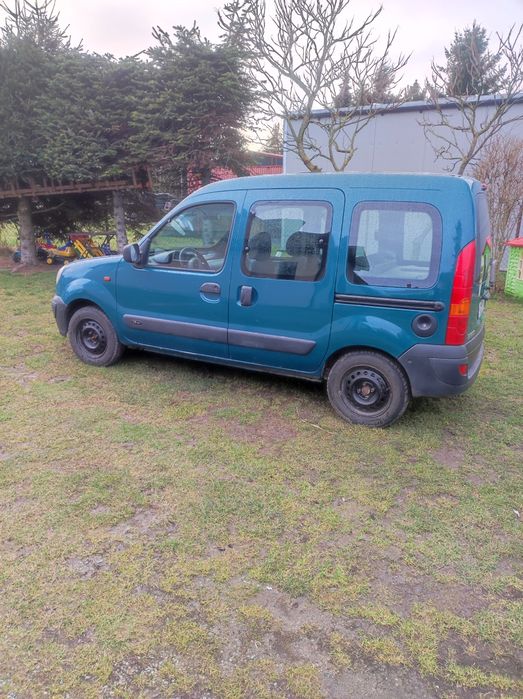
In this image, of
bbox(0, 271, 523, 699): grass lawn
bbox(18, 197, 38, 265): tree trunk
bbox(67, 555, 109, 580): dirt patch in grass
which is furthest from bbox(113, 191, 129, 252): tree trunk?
bbox(67, 555, 109, 580): dirt patch in grass

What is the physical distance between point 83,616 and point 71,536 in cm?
58

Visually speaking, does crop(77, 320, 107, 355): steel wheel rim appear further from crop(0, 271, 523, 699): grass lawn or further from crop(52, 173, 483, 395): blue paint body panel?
crop(0, 271, 523, 699): grass lawn

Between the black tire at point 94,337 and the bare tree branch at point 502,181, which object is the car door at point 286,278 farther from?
the bare tree branch at point 502,181

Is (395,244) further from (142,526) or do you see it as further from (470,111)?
(470,111)

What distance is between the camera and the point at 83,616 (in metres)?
2.18

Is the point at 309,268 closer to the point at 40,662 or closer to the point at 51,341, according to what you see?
the point at 40,662

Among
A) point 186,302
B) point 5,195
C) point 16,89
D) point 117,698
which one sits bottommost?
point 117,698

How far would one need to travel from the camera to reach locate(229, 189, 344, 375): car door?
12.8 ft

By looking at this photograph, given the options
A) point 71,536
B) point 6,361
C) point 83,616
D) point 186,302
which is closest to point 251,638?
point 83,616

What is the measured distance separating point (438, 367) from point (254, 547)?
191 centimetres

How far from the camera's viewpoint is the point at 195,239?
4547 mm

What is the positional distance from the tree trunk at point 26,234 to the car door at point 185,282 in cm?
753

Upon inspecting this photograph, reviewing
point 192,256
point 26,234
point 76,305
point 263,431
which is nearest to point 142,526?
point 263,431

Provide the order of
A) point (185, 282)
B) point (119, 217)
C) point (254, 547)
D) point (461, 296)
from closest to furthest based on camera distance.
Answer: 1. point (254, 547)
2. point (461, 296)
3. point (185, 282)
4. point (119, 217)
